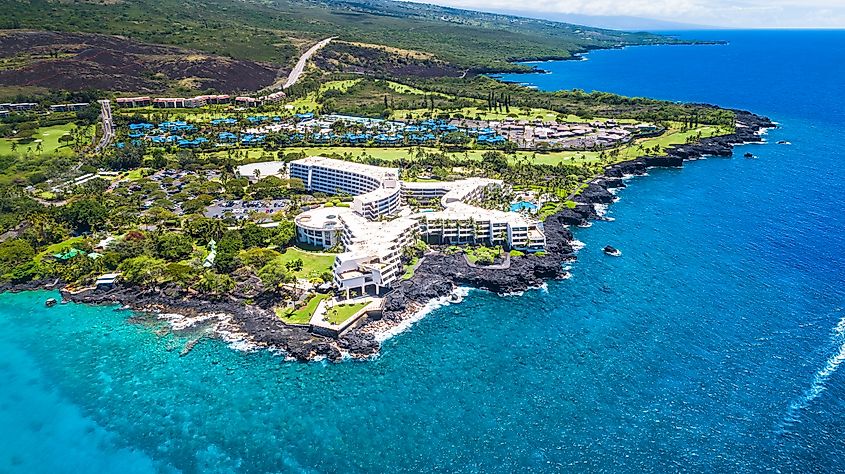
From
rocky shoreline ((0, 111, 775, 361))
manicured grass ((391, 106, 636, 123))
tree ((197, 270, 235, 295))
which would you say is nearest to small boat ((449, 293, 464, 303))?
rocky shoreline ((0, 111, 775, 361))

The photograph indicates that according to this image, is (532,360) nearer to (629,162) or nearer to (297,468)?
(297,468)

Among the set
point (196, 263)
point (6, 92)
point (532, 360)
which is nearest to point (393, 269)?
point (532, 360)

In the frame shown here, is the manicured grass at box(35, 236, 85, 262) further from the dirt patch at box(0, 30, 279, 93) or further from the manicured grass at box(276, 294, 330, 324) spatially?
the dirt patch at box(0, 30, 279, 93)

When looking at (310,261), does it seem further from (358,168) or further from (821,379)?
(821,379)

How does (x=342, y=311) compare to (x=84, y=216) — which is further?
(x=84, y=216)

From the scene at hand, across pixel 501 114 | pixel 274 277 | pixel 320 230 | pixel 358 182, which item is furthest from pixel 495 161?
pixel 274 277
